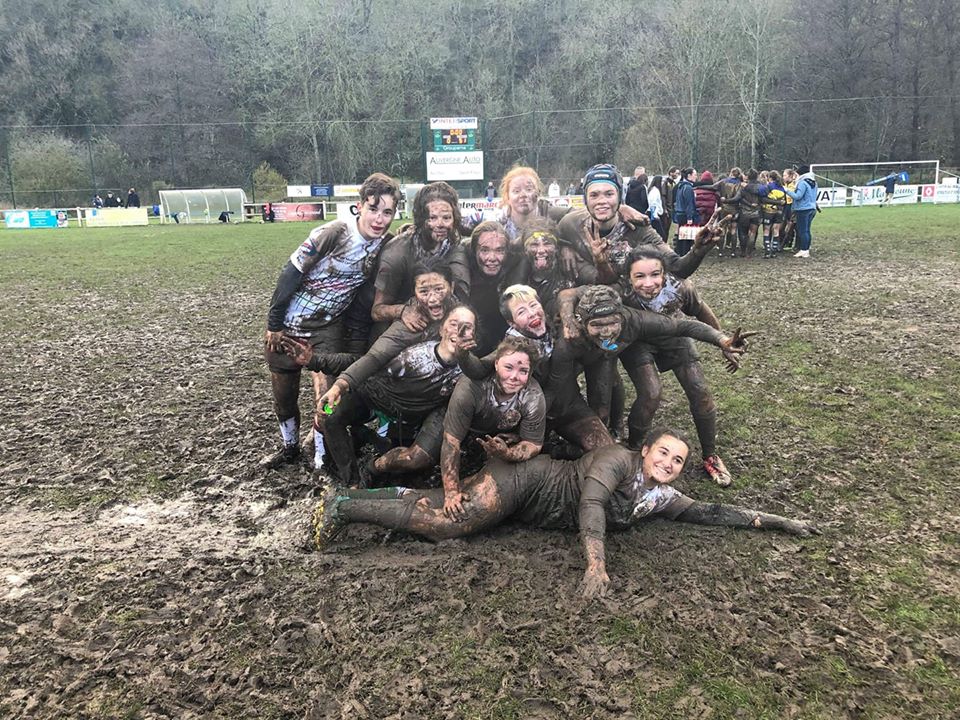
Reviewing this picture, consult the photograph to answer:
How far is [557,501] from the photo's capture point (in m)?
3.83

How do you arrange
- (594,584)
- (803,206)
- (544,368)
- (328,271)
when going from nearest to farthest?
(594,584) → (544,368) → (328,271) → (803,206)

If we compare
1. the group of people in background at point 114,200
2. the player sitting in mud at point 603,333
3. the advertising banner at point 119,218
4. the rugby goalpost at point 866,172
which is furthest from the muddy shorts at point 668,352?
the rugby goalpost at point 866,172

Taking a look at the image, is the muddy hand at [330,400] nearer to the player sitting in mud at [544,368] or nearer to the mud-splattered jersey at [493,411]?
the mud-splattered jersey at [493,411]

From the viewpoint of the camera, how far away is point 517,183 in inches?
195

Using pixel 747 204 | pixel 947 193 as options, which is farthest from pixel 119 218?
pixel 947 193

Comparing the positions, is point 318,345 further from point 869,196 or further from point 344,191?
point 344,191

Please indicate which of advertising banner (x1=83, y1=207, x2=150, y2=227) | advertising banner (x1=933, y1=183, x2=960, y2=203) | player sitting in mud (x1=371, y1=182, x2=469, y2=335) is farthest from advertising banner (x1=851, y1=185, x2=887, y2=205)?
player sitting in mud (x1=371, y1=182, x2=469, y2=335)

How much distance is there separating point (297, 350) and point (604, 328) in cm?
193

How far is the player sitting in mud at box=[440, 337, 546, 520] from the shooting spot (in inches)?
150

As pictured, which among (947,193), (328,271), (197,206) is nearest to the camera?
(328,271)

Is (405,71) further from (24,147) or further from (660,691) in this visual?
(660,691)

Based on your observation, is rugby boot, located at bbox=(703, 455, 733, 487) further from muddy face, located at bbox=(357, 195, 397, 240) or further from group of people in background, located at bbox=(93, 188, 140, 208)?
group of people in background, located at bbox=(93, 188, 140, 208)

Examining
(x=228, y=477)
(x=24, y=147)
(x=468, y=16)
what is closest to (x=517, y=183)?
(x=228, y=477)

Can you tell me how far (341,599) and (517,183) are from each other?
9.87 ft
